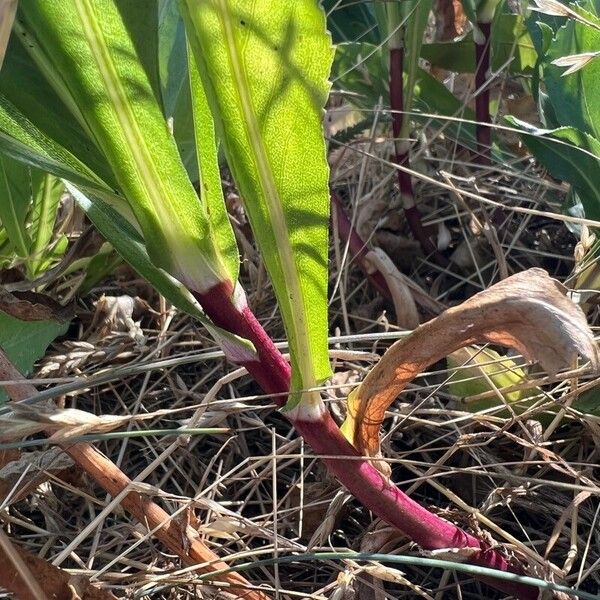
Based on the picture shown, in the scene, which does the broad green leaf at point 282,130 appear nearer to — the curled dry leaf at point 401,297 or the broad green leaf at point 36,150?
the broad green leaf at point 36,150

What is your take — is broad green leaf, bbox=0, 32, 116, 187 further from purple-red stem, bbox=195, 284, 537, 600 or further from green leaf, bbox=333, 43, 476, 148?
green leaf, bbox=333, 43, 476, 148

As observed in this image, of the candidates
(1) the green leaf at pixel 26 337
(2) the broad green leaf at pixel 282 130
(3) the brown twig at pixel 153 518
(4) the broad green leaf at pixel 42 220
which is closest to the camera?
(2) the broad green leaf at pixel 282 130

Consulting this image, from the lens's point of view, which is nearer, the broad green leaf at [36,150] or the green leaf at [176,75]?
the broad green leaf at [36,150]

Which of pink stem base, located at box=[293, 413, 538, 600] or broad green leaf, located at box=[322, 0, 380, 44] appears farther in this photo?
broad green leaf, located at box=[322, 0, 380, 44]

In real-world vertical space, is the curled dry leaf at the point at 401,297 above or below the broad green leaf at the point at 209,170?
below

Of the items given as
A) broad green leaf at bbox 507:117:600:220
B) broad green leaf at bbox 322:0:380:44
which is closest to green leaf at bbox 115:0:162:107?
Result: broad green leaf at bbox 507:117:600:220

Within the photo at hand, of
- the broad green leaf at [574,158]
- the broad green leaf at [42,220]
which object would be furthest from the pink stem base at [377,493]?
the broad green leaf at [42,220]

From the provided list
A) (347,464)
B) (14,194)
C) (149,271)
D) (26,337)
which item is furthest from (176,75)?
(347,464)

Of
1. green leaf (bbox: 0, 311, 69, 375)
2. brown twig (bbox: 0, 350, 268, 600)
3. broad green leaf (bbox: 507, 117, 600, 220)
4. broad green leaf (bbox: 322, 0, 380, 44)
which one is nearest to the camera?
brown twig (bbox: 0, 350, 268, 600)
